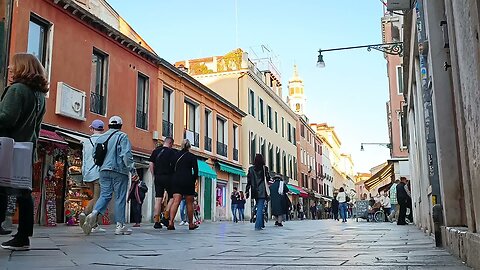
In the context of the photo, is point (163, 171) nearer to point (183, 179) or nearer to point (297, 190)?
point (183, 179)

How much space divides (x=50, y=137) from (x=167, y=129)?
908 cm

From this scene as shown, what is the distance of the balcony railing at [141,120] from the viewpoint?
66.1 feet

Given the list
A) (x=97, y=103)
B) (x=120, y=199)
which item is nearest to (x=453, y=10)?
(x=120, y=199)

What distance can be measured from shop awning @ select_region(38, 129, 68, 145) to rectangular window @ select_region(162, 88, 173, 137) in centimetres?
817

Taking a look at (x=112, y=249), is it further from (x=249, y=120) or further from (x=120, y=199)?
(x=249, y=120)

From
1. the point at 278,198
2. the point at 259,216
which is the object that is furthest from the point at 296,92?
the point at 259,216

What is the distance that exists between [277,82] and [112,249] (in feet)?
131

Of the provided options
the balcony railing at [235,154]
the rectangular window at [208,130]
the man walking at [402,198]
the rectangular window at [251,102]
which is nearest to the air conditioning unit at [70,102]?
the man walking at [402,198]

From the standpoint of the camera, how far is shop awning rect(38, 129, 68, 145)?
1347 centimetres

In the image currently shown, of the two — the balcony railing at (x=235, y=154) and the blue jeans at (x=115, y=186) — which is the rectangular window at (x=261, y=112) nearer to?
the balcony railing at (x=235, y=154)

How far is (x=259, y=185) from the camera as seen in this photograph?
1137 cm

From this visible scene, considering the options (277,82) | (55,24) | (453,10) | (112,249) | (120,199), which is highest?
(277,82)

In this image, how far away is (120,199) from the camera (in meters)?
7.67

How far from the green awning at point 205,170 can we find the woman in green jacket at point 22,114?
18957mm
